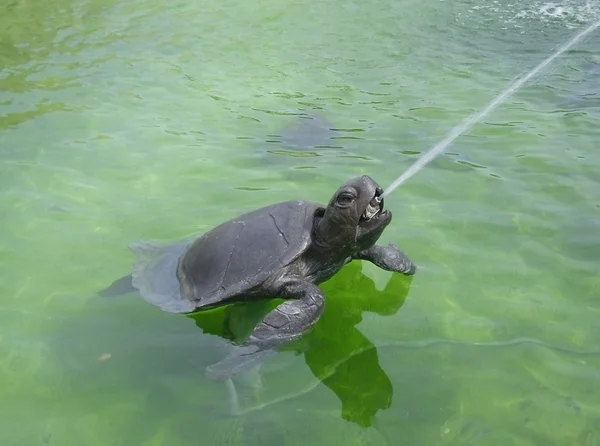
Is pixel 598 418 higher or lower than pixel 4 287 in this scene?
higher

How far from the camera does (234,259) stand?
4188 millimetres

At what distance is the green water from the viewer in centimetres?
375

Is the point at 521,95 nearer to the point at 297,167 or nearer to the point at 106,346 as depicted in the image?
the point at 297,167

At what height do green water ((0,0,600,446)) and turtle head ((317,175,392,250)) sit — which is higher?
turtle head ((317,175,392,250))

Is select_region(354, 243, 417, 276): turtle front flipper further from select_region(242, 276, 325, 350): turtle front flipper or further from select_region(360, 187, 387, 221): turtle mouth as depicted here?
select_region(242, 276, 325, 350): turtle front flipper

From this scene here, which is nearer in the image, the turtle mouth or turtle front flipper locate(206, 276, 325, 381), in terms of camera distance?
turtle front flipper locate(206, 276, 325, 381)

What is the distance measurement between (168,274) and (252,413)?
1407mm

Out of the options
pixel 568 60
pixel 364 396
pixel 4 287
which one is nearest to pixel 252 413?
pixel 364 396

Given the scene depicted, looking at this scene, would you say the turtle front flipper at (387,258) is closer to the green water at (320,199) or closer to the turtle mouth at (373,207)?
the green water at (320,199)

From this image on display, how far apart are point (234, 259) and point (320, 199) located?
86.5 inches

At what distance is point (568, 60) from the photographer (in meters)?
10.2

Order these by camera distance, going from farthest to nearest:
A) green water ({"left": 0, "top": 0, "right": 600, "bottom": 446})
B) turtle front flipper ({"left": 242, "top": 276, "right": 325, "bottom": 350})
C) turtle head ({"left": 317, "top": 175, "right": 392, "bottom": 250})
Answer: turtle head ({"left": 317, "top": 175, "right": 392, "bottom": 250}) → turtle front flipper ({"left": 242, "top": 276, "right": 325, "bottom": 350}) → green water ({"left": 0, "top": 0, "right": 600, "bottom": 446})

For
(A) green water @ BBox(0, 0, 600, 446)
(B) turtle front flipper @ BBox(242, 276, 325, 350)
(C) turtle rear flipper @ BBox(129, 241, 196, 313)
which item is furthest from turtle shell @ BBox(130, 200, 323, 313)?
(A) green water @ BBox(0, 0, 600, 446)

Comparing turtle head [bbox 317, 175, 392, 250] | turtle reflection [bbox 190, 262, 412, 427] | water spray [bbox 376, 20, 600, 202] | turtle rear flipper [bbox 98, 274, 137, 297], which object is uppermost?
turtle head [bbox 317, 175, 392, 250]
